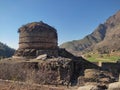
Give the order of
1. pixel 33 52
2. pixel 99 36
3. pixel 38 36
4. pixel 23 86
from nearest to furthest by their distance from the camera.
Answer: pixel 23 86, pixel 33 52, pixel 38 36, pixel 99 36

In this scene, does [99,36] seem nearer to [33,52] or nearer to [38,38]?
[38,38]

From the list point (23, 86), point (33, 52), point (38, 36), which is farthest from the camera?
point (38, 36)

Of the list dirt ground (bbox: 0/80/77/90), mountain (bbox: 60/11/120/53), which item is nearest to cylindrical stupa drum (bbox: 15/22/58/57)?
dirt ground (bbox: 0/80/77/90)

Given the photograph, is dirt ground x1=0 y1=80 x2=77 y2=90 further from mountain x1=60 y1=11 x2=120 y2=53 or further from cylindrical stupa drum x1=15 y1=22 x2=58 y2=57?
mountain x1=60 y1=11 x2=120 y2=53

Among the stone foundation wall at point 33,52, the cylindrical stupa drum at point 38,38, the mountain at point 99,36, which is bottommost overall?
the stone foundation wall at point 33,52

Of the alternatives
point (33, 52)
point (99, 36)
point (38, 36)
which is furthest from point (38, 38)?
point (99, 36)

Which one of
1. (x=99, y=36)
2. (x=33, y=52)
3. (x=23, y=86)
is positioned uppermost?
(x=99, y=36)

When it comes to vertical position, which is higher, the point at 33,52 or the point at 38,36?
the point at 38,36

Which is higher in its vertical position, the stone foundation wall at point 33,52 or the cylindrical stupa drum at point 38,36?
the cylindrical stupa drum at point 38,36

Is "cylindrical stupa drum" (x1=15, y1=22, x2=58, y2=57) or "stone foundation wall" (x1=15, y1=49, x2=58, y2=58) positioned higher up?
"cylindrical stupa drum" (x1=15, y1=22, x2=58, y2=57)

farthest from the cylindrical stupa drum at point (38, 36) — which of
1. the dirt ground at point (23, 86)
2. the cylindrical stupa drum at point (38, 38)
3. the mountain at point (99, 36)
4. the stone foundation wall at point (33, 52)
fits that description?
the mountain at point (99, 36)

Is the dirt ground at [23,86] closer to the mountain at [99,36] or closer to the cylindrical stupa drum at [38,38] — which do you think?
the cylindrical stupa drum at [38,38]

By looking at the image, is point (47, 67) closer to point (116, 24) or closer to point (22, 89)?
point (22, 89)

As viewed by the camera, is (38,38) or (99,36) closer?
(38,38)
